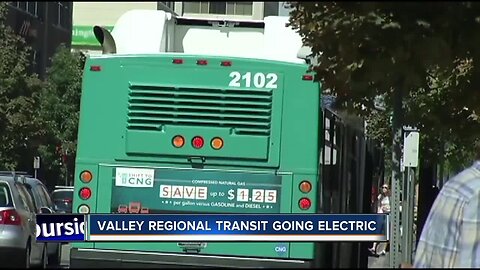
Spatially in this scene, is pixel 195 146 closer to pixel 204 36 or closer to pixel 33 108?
pixel 204 36

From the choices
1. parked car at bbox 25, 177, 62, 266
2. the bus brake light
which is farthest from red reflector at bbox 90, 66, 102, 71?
parked car at bbox 25, 177, 62, 266

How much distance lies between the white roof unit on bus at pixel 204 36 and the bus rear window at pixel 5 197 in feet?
14.5

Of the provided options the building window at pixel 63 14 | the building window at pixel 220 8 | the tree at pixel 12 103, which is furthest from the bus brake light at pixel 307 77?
the building window at pixel 63 14

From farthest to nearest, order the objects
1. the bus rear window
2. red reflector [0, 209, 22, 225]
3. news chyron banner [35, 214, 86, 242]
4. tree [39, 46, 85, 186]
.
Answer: tree [39, 46, 85, 186] → the bus rear window → red reflector [0, 209, 22, 225] → news chyron banner [35, 214, 86, 242]

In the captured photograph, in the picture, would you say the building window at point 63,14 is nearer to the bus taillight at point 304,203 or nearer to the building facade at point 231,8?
the building facade at point 231,8

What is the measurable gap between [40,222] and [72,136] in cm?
4349

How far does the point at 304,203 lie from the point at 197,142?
129cm

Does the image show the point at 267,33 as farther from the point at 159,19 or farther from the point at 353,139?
the point at 353,139

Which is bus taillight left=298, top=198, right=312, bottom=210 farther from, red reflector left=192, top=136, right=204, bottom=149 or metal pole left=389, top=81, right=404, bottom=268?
red reflector left=192, top=136, right=204, bottom=149

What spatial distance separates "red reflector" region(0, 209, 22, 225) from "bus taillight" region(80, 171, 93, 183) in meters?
4.82

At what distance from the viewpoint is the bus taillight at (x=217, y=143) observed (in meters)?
10.8

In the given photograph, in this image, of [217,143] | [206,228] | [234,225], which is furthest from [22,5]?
[234,225]

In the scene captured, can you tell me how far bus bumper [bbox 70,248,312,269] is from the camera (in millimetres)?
10492

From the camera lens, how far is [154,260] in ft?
34.7
